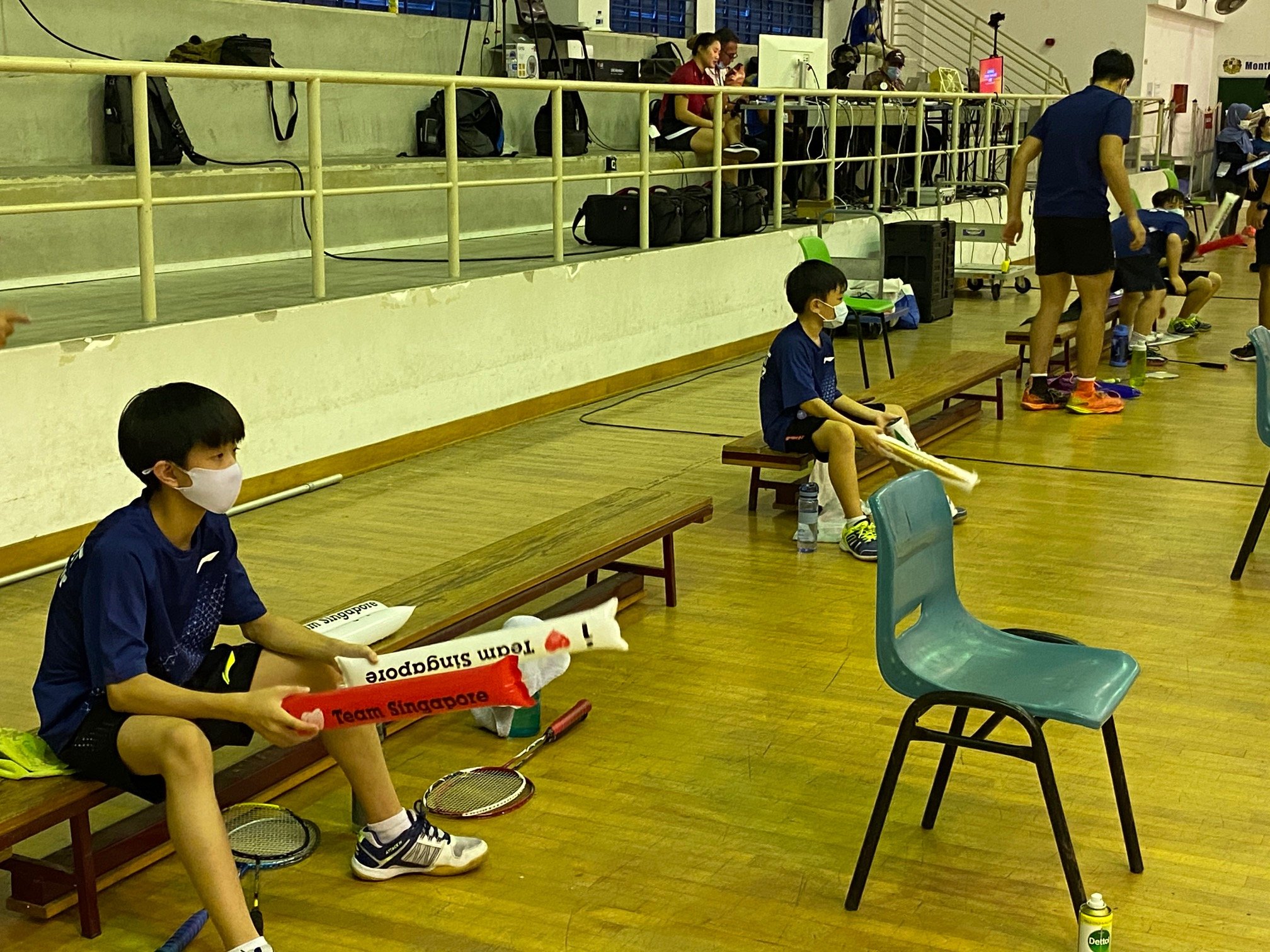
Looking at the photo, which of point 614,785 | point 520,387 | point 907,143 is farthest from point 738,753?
point 907,143

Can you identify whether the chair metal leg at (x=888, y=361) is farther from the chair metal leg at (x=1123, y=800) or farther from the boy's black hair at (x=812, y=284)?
the chair metal leg at (x=1123, y=800)

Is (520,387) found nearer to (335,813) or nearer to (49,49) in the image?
(49,49)

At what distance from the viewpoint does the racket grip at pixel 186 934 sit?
2.55m

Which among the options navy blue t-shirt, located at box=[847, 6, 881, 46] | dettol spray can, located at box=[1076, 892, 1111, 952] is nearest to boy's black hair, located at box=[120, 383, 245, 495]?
dettol spray can, located at box=[1076, 892, 1111, 952]

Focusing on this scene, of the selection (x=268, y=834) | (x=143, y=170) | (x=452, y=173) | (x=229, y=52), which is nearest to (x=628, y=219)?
(x=452, y=173)

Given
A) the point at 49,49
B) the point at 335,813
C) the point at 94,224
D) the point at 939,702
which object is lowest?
the point at 335,813

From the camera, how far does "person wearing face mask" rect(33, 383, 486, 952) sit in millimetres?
2467

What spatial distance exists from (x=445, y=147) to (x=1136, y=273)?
13.7 ft

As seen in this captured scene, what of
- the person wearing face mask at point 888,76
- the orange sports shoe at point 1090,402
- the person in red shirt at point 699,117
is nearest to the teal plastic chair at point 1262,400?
the orange sports shoe at point 1090,402

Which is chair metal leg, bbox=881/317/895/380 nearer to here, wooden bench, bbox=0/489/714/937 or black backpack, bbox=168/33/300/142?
wooden bench, bbox=0/489/714/937

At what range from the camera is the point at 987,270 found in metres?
11.8

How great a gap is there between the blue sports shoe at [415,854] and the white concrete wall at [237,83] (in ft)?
20.5

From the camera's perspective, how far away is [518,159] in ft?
32.6

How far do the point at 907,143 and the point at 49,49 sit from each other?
897 cm
